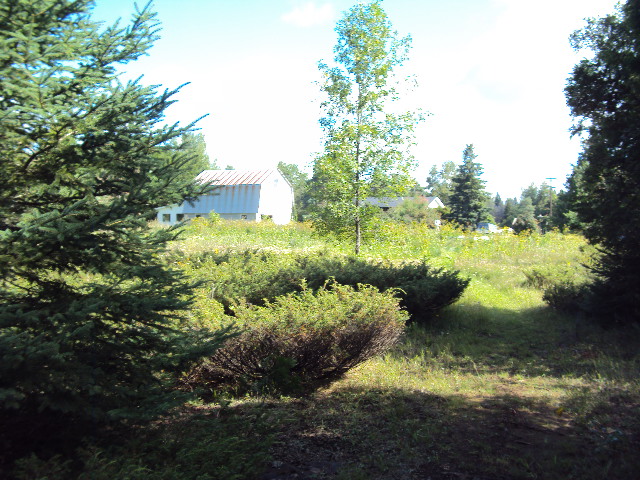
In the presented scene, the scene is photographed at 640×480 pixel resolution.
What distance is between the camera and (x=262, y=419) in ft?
14.0

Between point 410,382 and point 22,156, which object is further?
point 410,382

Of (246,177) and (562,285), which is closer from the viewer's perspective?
(562,285)

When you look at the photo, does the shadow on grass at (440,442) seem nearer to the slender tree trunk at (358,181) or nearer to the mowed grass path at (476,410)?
the mowed grass path at (476,410)

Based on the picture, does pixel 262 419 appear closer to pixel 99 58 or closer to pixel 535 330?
pixel 99 58

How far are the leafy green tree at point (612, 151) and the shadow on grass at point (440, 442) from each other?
4247mm

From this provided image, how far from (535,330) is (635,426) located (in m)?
4.55

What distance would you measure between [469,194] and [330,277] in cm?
4092

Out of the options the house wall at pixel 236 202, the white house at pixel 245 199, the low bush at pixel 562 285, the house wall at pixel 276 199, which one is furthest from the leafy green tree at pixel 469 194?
the low bush at pixel 562 285

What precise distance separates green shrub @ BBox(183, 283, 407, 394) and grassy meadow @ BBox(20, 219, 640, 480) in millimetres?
255

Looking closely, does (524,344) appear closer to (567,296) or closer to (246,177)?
(567,296)

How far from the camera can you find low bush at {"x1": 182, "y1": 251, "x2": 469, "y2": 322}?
7.93 m

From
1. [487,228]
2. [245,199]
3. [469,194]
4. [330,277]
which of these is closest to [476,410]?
[330,277]

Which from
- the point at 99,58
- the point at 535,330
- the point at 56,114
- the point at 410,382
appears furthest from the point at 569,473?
the point at 535,330

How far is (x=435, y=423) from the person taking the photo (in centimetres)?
449
